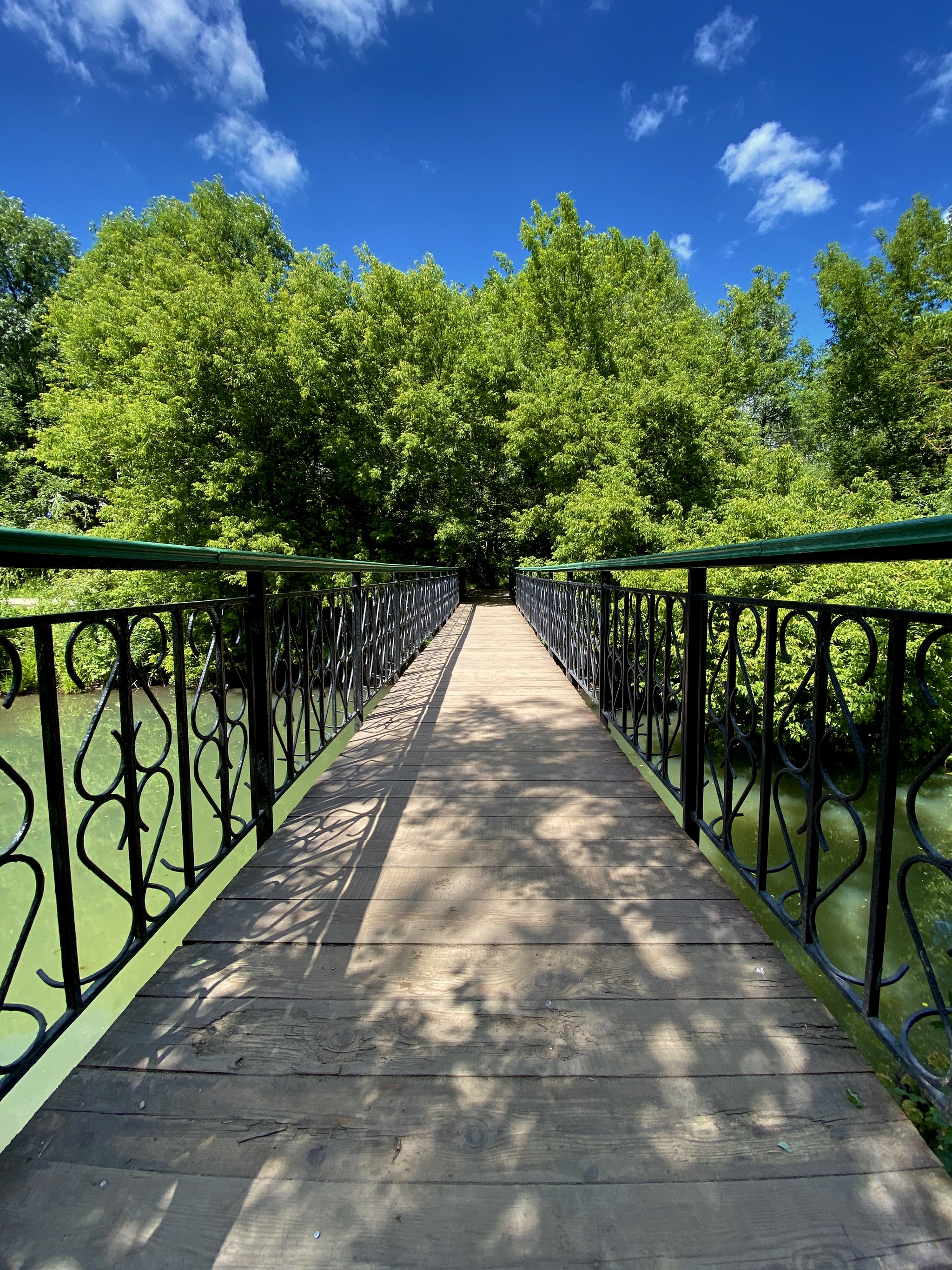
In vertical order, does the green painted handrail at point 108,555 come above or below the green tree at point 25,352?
below

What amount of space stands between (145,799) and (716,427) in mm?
13922

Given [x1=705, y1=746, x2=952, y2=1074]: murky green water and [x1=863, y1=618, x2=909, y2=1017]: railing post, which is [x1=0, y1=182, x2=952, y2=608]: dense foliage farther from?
[x1=863, y1=618, x2=909, y2=1017]: railing post

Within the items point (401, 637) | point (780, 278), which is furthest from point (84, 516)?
point (780, 278)

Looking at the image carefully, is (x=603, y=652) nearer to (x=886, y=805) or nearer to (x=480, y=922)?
(x=480, y=922)

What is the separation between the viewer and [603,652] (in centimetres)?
329

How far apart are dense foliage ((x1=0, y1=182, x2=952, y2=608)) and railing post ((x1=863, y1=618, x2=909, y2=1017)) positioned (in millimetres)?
7594

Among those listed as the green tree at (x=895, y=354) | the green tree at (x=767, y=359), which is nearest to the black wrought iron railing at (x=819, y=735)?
the green tree at (x=895, y=354)

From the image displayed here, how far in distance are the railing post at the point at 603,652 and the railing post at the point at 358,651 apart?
55.2 inches

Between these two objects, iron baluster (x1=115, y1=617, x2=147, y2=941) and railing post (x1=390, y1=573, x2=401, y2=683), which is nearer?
iron baluster (x1=115, y1=617, x2=147, y2=941)

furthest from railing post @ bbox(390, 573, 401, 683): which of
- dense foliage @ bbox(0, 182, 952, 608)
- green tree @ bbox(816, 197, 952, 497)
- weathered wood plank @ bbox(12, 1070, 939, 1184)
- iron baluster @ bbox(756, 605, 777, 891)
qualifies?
green tree @ bbox(816, 197, 952, 497)

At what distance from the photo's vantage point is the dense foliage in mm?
12242

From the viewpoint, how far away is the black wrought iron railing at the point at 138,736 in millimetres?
1062

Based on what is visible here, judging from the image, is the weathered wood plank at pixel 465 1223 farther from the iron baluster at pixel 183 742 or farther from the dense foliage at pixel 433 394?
the dense foliage at pixel 433 394

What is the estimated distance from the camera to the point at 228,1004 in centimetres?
130
